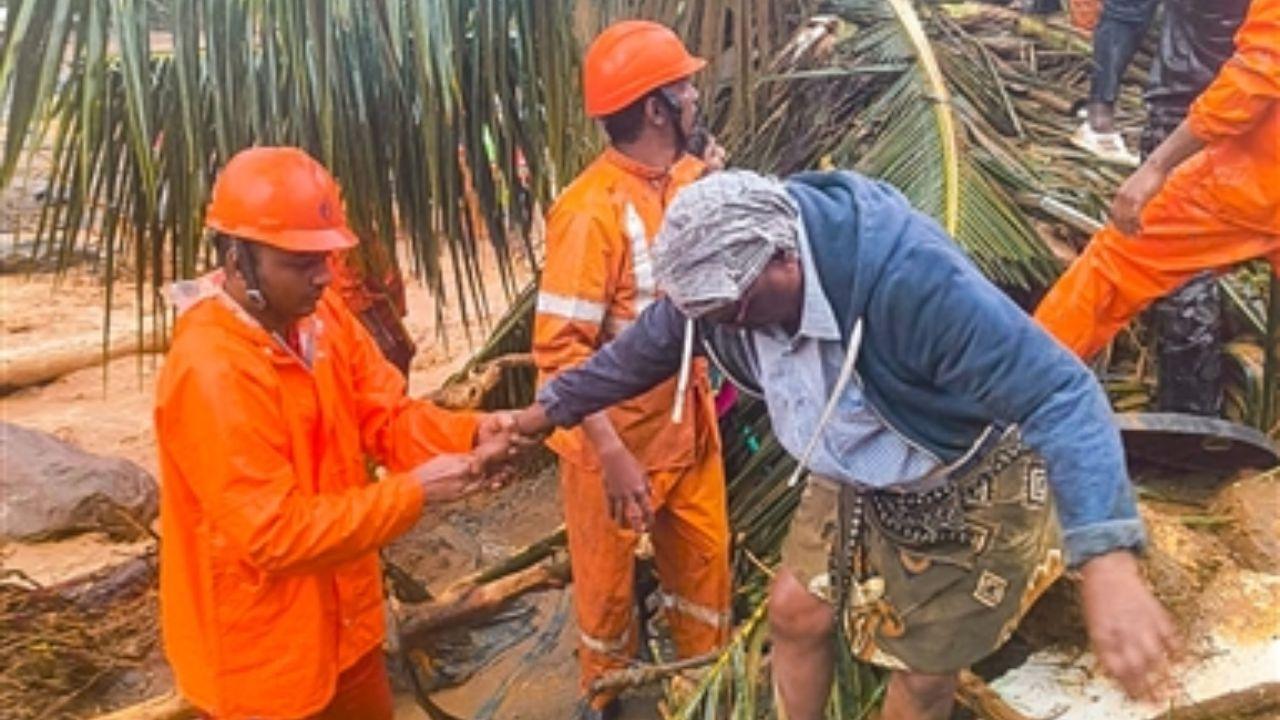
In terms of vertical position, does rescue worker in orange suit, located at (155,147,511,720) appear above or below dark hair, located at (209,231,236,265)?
below

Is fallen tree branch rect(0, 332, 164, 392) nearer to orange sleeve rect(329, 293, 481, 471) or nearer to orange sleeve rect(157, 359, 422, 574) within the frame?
orange sleeve rect(329, 293, 481, 471)

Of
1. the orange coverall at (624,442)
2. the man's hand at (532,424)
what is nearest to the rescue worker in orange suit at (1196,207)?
the orange coverall at (624,442)

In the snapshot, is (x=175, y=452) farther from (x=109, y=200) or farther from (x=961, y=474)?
(x=109, y=200)

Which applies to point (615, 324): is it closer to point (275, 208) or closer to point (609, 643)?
point (609, 643)


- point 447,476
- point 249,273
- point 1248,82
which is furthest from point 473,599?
point 1248,82

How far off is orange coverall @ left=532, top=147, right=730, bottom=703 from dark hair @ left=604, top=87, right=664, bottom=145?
0.05 metres

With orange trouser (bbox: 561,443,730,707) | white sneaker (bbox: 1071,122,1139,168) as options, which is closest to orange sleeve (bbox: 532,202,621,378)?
orange trouser (bbox: 561,443,730,707)

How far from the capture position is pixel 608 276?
351 cm

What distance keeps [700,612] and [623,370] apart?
48.5 inches

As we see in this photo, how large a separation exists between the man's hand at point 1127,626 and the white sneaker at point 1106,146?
9.44ft

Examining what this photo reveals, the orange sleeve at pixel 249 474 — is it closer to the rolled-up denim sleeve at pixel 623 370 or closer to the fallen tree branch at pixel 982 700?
the rolled-up denim sleeve at pixel 623 370

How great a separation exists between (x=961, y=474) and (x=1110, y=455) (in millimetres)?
399

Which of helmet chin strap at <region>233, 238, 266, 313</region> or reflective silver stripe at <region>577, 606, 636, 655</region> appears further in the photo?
reflective silver stripe at <region>577, 606, 636, 655</region>

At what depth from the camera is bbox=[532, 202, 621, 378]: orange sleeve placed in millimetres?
3479
